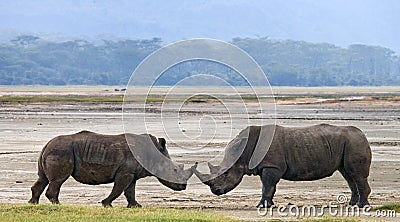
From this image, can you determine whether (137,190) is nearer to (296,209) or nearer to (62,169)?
(62,169)

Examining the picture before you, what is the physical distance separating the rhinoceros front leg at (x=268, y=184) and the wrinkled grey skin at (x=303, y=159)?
0.02 meters

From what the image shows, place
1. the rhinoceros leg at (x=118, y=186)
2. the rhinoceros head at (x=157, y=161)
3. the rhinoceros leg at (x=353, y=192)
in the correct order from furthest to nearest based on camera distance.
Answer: the rhinoceros leg at (x=353, y=192)
the rhinoceros head at (x=157, y=161)
the rhinoceros leg at (x=118, y=186)

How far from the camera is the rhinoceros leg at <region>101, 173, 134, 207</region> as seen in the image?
1881 cm

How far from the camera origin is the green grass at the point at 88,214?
1525cm

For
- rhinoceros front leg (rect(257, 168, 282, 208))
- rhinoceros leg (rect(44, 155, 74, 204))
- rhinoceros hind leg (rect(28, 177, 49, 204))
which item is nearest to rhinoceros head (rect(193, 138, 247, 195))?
rhinoceros front leg (rect(257, 168, 282, 208))

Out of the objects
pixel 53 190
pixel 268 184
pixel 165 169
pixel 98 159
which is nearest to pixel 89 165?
pixel 98 159

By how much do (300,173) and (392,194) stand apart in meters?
2.90

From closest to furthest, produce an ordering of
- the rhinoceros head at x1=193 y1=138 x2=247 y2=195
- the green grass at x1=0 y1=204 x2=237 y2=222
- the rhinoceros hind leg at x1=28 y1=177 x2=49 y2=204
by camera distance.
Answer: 1. the green grass at x1=0 y1=204 x2=237 y2=222
2. the rhinoceros hind leg at x1=28 y1=177 x2=49 y2=204
3. the rhinoceros head at x1=193 y1=138 x2=247 y2=195

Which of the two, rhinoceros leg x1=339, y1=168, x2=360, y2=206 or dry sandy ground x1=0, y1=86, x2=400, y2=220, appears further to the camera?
dry sandy ground x1=0, y1=86, x2=400, y2=220

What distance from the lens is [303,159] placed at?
19.8 metres

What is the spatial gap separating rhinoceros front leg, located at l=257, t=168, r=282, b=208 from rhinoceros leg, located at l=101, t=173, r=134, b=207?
2783 mm

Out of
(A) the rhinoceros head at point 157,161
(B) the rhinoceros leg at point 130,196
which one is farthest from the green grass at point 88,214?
(A) the rhinoceros head at point 157,161

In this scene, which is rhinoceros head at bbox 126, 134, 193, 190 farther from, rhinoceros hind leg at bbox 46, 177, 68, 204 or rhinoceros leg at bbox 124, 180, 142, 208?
rhinoceros hind leg at bbox 46, 177, 68, 204

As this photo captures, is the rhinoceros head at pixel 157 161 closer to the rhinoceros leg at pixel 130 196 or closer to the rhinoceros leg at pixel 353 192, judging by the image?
the rhinoceros leg at pixel 130 196
